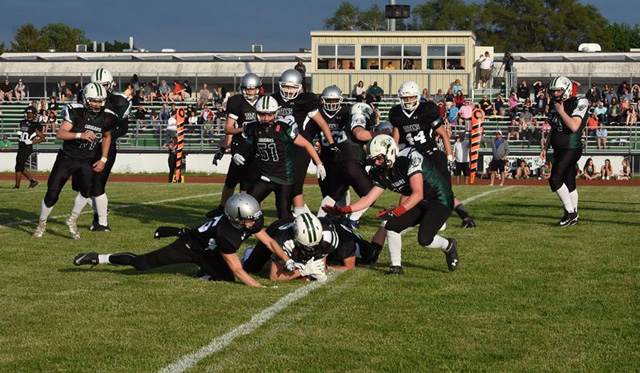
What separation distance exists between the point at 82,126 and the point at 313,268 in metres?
4.62

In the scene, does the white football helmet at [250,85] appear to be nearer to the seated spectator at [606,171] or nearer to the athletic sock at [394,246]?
the athletic sock at [394,246]

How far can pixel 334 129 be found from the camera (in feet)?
41.4

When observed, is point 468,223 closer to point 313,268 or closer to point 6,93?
point 313,268

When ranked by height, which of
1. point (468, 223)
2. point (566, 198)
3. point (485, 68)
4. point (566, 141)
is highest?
point (485, 68)

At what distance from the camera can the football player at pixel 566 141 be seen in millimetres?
13445

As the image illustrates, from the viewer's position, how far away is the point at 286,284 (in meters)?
8.60

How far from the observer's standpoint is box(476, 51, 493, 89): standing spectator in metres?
39.0

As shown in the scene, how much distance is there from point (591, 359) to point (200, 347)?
7.65 ft

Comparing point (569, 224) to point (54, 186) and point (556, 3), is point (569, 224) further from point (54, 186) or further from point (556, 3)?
point (556, 3)

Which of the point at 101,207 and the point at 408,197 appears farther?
the point at 101,207

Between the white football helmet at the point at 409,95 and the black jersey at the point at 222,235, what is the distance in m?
4.03

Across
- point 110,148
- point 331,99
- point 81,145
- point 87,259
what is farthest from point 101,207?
point 87,259

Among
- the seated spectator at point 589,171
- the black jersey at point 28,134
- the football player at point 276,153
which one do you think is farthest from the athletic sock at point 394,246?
the seated spectator at point 589,171

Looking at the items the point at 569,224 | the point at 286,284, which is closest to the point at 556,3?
the point at 569,224
